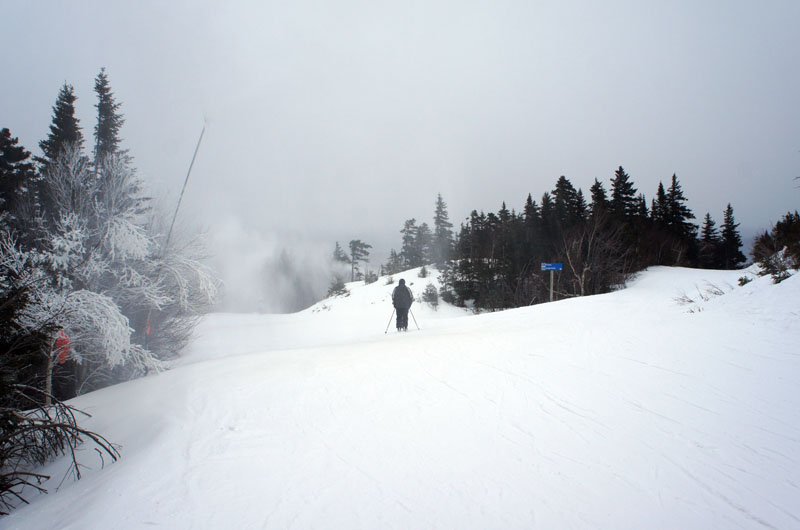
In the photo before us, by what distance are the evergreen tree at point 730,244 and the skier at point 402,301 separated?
6126 cm

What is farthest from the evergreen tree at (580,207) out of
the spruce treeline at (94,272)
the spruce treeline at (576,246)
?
the spruce treeline at (94,272)

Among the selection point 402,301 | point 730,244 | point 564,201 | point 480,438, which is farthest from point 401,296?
point 730,244

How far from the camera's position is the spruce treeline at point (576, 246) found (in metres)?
26.0

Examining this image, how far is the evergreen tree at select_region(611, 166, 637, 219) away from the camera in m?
37.6

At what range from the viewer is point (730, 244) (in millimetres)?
49188

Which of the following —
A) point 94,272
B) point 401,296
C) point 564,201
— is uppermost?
point 564,201

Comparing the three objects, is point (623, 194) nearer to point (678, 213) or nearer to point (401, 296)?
point (678, 213)

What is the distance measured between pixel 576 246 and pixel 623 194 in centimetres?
1893

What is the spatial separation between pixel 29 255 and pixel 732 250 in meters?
76.1

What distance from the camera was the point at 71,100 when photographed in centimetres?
1739

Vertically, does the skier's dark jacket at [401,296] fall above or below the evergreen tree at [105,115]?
below

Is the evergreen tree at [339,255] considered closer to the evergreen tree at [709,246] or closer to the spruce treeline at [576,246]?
the spruce treeline at [576,246]

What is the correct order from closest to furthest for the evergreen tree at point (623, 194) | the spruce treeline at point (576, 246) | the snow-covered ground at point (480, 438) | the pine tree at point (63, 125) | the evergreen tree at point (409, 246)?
1. the snow-covered ground at point (480, 438)
2. the pine tree at point (63, 125)
3. the spruce treeline at point (576, 246)
4. the evergreen tree at point (623, 194)
5. the evergreen tree at point (409, 246)

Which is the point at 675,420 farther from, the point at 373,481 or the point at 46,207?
the point at 46,207
